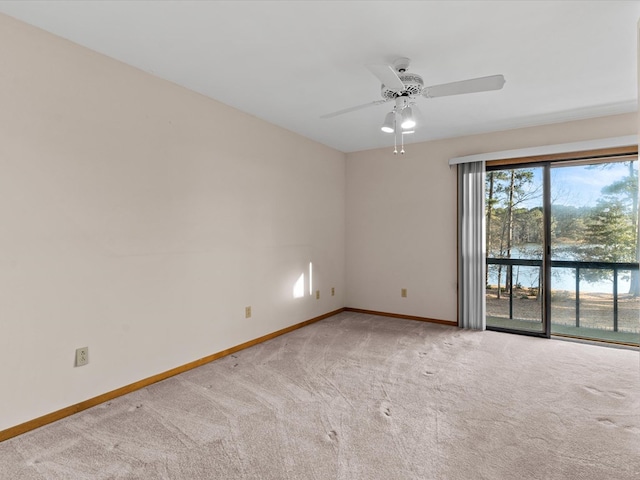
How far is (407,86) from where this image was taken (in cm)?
261

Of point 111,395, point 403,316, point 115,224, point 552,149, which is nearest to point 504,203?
point 552,149

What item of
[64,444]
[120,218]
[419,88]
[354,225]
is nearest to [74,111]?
[120,218]

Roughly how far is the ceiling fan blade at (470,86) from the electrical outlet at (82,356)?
9.64 ft

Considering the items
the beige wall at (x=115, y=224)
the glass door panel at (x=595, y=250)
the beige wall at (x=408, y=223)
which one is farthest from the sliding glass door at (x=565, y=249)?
the beige wall at (x=115, y=224)

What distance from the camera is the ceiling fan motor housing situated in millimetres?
2562

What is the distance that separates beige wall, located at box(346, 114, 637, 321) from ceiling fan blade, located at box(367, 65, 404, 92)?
249 cm

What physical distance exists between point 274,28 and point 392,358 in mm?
2875

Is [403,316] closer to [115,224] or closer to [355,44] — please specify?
[355,44]

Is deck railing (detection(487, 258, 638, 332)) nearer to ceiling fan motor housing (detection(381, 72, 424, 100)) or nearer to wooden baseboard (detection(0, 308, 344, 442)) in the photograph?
ceiling fan motor housing (detection(381, 72, 424, 100))

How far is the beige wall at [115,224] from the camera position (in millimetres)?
2092

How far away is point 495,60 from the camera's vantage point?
8.29ft

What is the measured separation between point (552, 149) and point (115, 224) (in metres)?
4.35

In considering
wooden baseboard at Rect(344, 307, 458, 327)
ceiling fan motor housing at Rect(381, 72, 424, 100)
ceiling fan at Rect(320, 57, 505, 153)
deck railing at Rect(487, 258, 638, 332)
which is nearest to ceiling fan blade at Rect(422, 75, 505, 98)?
ceiling fan at Rect(320, 57, 505, 153)

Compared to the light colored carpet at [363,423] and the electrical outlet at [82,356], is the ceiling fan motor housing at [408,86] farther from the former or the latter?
the electrical outlet at [82,356]
